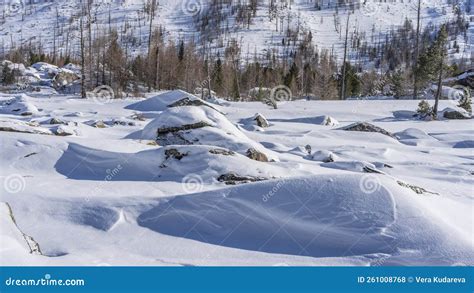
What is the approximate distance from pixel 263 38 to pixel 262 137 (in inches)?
3987

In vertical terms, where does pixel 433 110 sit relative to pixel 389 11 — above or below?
below

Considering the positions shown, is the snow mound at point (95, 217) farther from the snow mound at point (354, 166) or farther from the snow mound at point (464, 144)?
the snow mound at point (464, 144)


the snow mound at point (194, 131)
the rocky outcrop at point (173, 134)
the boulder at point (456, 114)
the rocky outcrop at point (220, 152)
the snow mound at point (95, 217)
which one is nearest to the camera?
the snow mound at point (95, 217)

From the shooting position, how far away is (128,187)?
6.08m

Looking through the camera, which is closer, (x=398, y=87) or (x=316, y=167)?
(x=316, y=167)

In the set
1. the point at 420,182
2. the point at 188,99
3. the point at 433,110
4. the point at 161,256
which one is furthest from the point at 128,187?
the point at 433,110

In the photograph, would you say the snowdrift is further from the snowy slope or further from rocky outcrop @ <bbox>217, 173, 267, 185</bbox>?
the snowy slope

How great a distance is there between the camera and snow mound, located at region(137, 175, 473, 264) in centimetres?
A: 449

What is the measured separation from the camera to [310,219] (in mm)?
4840

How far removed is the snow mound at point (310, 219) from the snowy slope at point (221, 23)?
9877 centimetres

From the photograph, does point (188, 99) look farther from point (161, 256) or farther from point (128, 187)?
point (161, 256)

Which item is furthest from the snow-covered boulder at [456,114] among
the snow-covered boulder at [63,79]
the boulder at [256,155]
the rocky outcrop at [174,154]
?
the snow-covered boulder at [63,79]

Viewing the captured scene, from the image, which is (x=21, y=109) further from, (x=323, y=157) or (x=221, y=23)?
(x=221, y=23)

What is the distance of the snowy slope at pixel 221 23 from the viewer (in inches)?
4262
